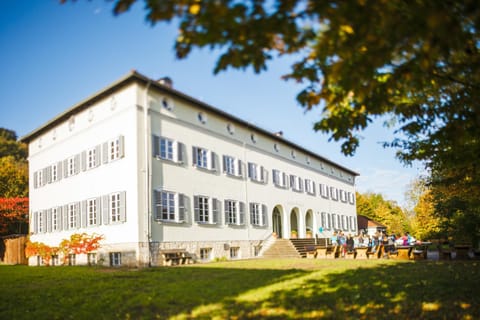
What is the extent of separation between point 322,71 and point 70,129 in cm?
2191

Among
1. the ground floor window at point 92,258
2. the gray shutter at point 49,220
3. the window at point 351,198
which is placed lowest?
the ground floor window at point 92,258

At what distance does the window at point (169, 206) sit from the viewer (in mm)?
20000

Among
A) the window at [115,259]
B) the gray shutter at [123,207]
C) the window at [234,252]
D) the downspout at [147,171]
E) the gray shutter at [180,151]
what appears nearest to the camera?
the downspout at [147,171]

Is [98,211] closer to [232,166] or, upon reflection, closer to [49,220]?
[49,220]

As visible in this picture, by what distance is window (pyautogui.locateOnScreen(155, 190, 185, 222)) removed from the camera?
2000cm

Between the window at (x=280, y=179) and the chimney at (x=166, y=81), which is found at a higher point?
the chimney at (x=166, y=81)

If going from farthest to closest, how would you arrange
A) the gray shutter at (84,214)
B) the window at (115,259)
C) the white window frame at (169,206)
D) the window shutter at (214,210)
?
the window shutter at (214,210)
the gray shutter at (84,214)
the white window frame at (169,206)
the window at (115,259)

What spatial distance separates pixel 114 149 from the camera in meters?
20.8

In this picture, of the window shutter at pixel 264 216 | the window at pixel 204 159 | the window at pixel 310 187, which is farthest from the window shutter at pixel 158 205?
the window at pixel 310 187

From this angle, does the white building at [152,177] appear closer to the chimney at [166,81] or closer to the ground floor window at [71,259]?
the chimney at [166,81]

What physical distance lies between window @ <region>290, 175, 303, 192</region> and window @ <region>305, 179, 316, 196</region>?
122cm

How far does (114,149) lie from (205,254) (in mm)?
7337

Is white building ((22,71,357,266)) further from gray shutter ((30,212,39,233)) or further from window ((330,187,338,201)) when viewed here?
window ((330,187,338,201))

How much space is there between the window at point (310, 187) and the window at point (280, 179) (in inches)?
171
